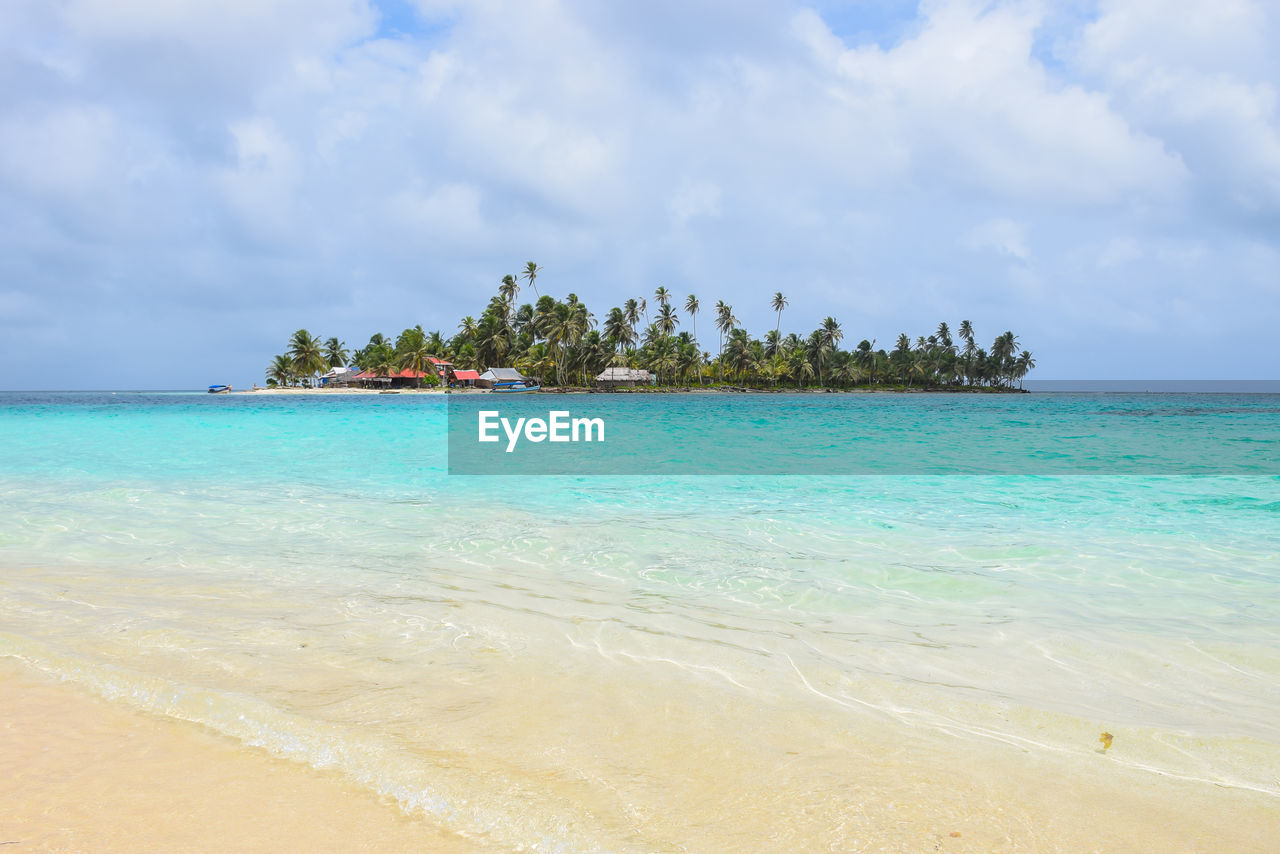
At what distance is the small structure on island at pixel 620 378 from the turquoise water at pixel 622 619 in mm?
93893

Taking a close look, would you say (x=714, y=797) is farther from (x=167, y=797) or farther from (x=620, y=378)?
(x=620, y=378)

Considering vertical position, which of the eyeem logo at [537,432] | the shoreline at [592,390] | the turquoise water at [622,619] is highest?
the shoreline at [592,390]

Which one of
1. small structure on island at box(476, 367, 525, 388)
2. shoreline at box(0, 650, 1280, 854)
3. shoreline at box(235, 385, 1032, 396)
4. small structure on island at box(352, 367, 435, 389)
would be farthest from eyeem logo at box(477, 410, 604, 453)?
small structure on island at box(352, 367, 435, 389)

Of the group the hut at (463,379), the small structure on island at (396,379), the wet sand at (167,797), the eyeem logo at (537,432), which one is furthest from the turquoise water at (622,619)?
the small structure on island at (396,379)

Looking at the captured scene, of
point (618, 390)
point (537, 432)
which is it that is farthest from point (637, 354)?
point (537, 432)

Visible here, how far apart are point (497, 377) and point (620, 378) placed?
60.7 feet

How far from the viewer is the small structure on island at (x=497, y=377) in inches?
3830

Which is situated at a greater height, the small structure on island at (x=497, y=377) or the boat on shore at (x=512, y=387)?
the small structure on island at (x=497, y=377)

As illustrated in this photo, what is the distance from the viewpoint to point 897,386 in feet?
439

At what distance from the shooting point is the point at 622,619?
4.73 meters

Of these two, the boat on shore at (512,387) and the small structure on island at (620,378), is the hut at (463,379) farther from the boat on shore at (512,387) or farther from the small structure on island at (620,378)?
the small structure on island at (620,378)

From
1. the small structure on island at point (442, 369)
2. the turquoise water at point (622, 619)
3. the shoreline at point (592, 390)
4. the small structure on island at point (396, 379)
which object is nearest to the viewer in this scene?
the turquoise water at point (622, 619)

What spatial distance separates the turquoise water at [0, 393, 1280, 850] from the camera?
300 cm

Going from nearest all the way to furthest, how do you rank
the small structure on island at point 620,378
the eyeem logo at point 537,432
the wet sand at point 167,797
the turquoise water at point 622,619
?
the wet sand at point 167,797 → the turquoise water at point 622,619 → the eyeem logo at point 537,432 → the small structure on island at point 620,378
